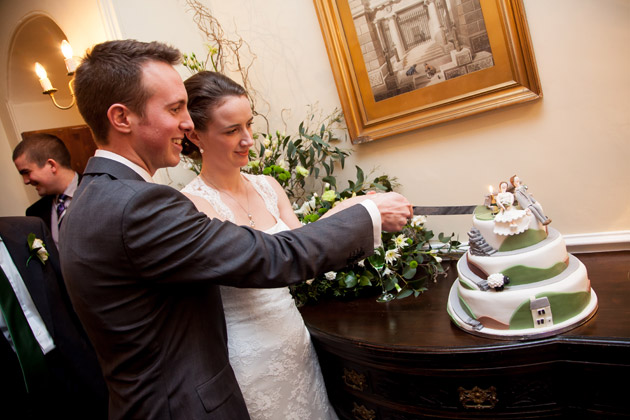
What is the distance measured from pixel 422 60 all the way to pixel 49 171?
2681 mm

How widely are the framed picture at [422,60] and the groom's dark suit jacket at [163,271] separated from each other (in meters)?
0.90

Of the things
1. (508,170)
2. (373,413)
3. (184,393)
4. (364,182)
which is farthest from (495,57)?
(184,393)

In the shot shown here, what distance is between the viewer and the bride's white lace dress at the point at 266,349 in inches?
60.8

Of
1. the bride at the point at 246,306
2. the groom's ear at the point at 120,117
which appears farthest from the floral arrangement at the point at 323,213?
the groom's ear at the point at 120,117

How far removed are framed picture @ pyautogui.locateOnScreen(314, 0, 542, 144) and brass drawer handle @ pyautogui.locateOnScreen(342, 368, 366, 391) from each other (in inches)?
43.3

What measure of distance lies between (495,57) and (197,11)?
1735 mm

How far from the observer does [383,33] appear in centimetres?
196

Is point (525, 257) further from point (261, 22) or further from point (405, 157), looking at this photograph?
point (261, 22)

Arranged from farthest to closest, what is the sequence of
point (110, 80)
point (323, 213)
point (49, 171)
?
point (49, 171)
point (323, 213)
point (110, 80)

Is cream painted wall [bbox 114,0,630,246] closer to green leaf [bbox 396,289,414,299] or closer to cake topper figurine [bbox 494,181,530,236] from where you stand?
green leaf [bbox 396,289,414,299]

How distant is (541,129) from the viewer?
1.74 meters

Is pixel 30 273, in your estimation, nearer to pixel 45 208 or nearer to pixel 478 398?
pixel 45 208

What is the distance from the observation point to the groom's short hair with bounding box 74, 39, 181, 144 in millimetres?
1159

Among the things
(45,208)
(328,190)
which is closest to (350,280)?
(328,190)
